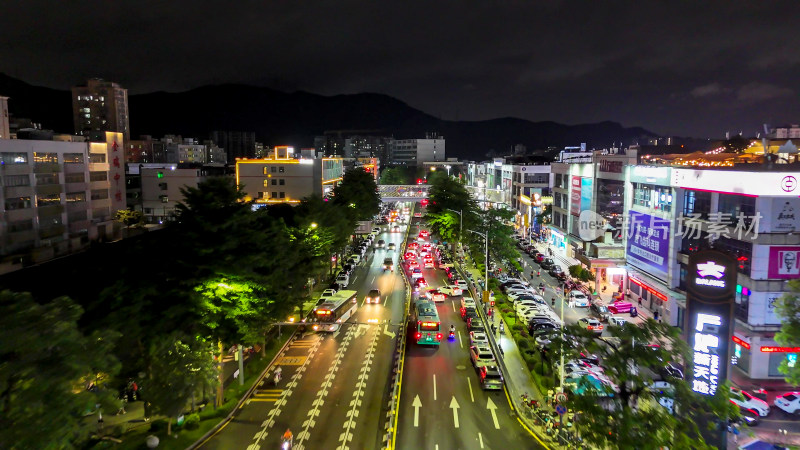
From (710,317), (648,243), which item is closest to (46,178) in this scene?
(648,243)

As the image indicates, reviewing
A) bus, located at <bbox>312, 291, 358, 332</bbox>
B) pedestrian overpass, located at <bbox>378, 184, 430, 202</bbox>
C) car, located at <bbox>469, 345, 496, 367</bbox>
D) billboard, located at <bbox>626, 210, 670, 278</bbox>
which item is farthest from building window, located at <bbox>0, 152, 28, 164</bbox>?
billboard, located at <bbox>626, 210, 670, 278</bbox>

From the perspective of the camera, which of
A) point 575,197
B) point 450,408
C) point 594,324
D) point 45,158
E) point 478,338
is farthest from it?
point 575,197

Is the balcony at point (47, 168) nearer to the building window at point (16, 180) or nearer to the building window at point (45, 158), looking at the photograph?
the building window at point (45, 158)

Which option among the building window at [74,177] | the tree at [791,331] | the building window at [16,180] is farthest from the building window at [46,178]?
the tree at [791,331]

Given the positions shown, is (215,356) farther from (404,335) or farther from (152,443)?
(404,335)

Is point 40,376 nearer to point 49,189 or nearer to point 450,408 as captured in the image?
point 450,408

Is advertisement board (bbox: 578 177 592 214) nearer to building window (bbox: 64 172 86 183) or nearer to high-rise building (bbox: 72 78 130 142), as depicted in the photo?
building window (bbox: 64 172 86 183)
